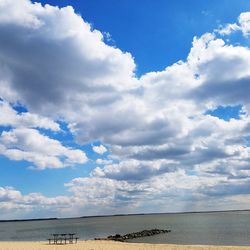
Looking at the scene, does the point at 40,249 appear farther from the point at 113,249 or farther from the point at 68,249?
the point at 113,249

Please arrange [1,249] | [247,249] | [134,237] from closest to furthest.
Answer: [1,249], [247,249], [134,237]

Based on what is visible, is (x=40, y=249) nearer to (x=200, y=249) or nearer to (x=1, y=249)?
(x=1, y=249)

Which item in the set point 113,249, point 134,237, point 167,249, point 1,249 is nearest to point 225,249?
point 167,249

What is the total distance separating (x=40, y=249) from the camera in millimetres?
48188

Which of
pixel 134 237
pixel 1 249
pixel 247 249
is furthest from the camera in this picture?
pixel 134 237

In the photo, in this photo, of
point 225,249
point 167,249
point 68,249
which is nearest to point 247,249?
point 225,249

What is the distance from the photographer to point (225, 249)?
153ft

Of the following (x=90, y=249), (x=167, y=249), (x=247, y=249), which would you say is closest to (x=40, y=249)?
(x=90, y=249)

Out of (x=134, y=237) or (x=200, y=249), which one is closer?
(x=200, y=249)

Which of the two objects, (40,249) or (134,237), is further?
(134,237)

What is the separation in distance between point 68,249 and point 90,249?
11.1 ft

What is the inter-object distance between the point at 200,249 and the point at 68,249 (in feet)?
50.5

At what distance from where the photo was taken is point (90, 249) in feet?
152

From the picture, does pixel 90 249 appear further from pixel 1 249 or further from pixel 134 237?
pixel 134 237
